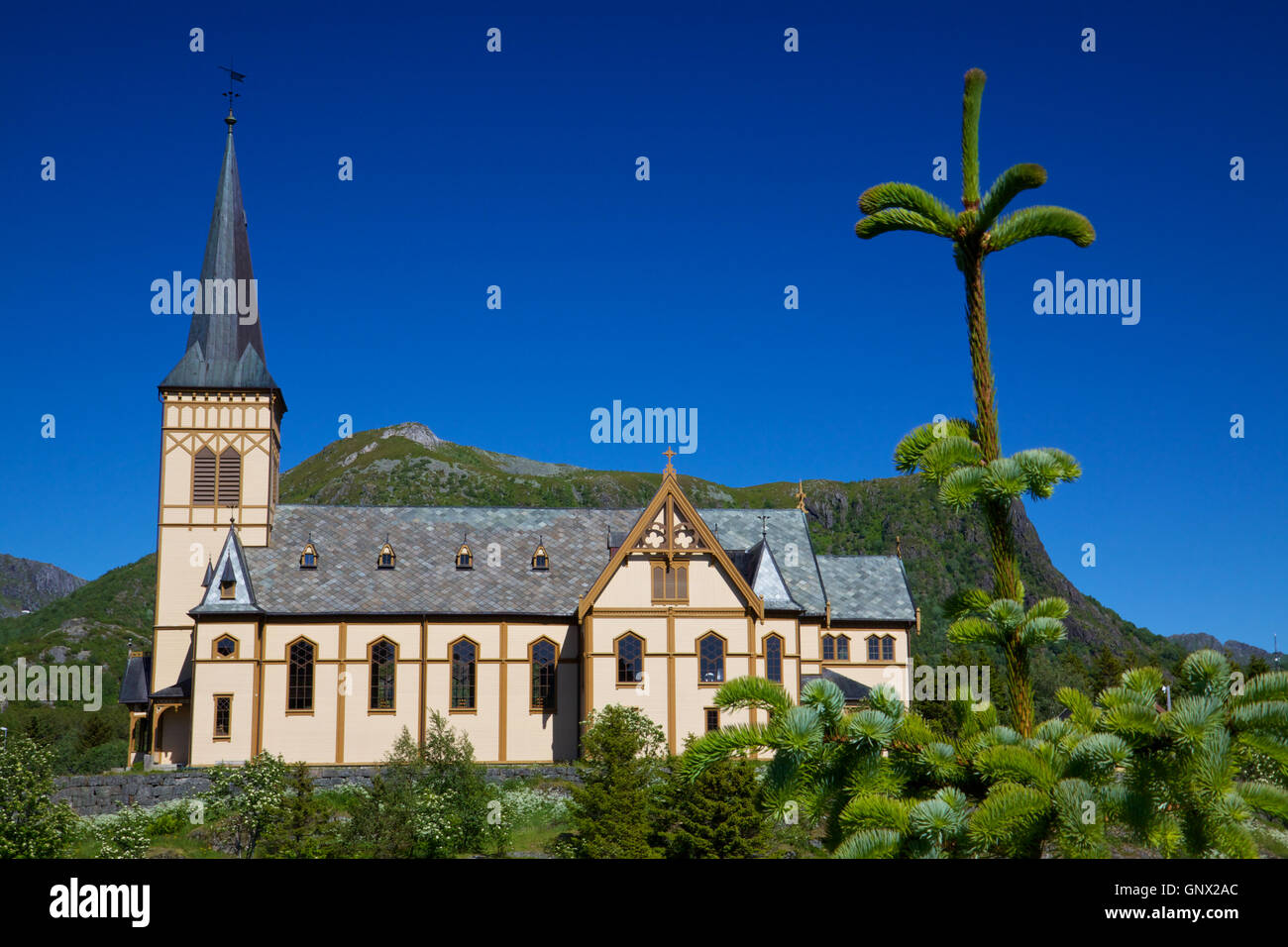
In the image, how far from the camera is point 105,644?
124 m

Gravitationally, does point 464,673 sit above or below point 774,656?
below

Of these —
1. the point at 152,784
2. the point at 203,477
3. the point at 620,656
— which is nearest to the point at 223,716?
the point at 152,784

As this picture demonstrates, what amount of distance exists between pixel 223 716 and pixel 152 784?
5.15 metres

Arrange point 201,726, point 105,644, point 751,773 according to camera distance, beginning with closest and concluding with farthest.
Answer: point 751,773
point 201,726
point 105,644

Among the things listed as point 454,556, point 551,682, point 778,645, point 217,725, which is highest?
point 454,556

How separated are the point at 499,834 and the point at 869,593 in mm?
31125

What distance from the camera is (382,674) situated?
49219 mm

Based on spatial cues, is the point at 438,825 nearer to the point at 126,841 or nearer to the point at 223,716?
the point at 126,841

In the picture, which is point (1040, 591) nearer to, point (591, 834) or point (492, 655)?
point (492, 655)

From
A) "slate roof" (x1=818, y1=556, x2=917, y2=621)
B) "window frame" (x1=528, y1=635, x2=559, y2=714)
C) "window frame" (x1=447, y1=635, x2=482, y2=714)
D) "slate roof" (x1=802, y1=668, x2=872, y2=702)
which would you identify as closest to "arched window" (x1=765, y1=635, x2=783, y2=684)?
"slate roof" (x1=802, y1=668, x2=872, y2=702)

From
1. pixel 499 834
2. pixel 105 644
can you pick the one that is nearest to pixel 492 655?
pixel 499 834

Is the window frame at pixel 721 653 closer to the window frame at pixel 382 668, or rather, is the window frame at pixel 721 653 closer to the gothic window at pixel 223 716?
the window frame at pixel 382 668

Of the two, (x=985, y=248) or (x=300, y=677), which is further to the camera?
(x=300, y=677)
